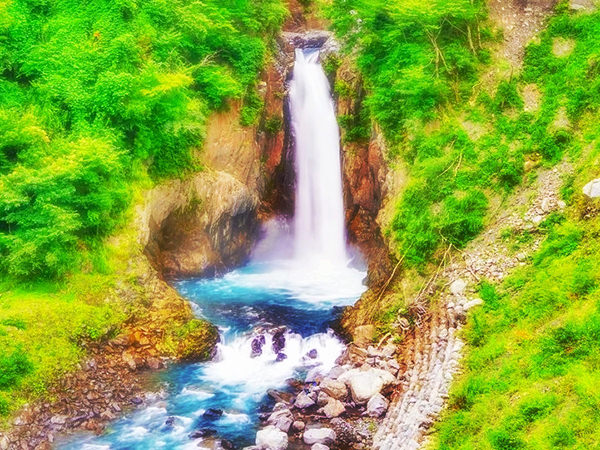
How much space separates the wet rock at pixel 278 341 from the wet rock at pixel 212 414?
9.47ft

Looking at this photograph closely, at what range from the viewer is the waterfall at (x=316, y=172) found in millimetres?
23391

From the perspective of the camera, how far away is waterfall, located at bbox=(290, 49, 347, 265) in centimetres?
2339

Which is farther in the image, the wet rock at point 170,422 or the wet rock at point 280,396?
the wet rock at point 280,396

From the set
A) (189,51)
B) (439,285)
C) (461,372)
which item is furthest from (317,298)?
(189,51)

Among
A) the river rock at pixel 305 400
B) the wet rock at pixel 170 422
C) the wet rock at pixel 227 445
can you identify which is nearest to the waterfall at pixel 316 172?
the river rock at pixel 305 400

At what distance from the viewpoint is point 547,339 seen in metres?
9.71

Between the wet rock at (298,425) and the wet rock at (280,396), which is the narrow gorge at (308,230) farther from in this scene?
the wet rock at (280,396)

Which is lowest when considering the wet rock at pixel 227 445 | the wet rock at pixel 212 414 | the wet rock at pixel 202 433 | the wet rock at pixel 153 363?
the wet rock at pixel 227 445

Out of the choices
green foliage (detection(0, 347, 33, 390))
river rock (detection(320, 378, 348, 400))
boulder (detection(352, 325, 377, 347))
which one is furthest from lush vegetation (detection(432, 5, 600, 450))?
green foliage (detection(0, 347, 33, 390))

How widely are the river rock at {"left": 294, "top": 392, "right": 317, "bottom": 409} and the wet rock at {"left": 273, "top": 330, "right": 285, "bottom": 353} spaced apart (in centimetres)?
248

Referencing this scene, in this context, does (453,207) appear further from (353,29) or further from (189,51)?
(189,51)

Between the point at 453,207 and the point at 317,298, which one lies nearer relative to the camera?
the point at 453,207

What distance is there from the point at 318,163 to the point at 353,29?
585cm

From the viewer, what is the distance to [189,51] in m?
19.6
